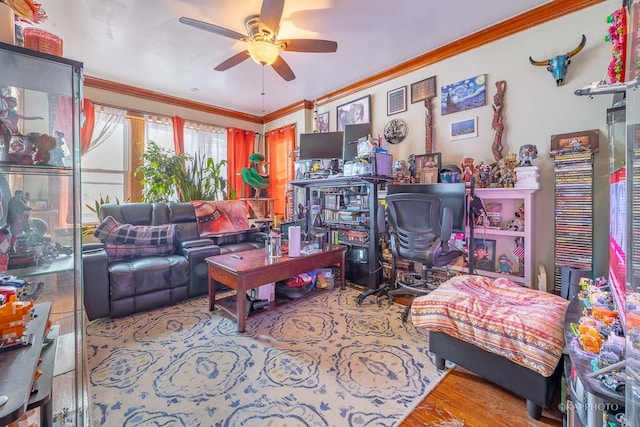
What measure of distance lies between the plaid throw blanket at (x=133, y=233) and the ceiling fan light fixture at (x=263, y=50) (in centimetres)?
200

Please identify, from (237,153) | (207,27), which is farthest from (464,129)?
(237,153)

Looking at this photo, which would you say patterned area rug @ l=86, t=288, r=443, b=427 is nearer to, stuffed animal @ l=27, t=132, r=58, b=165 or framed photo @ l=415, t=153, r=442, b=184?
stuffed animal @ l=27, t=132, r=58, b=165

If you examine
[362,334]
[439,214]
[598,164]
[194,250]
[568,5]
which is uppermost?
[568,5]

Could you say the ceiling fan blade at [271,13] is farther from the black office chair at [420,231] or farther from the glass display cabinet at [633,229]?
the glass display cabinet at [633,229]

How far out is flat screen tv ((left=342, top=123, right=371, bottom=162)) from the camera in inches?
133

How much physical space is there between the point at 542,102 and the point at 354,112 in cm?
223

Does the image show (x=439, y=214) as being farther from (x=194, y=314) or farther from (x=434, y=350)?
(x=194, y=314)

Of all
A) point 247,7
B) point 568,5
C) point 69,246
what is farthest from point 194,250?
point 568,5

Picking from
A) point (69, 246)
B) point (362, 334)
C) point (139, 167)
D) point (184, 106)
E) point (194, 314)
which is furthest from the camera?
point (184, 106)

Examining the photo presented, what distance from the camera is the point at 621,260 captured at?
97 cm

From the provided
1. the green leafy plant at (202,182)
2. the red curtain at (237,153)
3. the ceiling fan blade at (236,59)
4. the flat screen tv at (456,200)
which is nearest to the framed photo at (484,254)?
the flat screen tv at (456,200)

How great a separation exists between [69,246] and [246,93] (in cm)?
370

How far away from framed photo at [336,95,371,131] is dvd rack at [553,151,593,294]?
2.31 m

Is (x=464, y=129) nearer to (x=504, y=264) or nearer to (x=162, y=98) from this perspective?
(x=504, y=264)
